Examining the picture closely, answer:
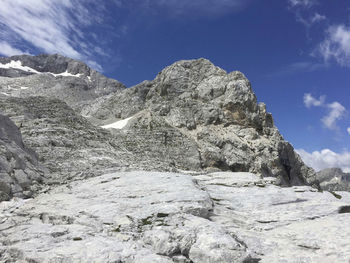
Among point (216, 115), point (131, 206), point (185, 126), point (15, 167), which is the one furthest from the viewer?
point (216, 115)

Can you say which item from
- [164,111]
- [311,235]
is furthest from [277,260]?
[164,111]

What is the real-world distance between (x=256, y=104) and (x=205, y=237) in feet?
158

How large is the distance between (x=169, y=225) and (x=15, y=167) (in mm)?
12426

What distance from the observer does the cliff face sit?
32.8 m

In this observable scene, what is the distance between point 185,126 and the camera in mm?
51031

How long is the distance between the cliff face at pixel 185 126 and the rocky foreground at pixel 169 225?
10.4m

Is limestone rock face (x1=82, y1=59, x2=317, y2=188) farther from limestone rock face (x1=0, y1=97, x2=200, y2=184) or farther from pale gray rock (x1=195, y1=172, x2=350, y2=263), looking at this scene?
pale gray rock (x1=195, y1=172, x2=350, y2=263)

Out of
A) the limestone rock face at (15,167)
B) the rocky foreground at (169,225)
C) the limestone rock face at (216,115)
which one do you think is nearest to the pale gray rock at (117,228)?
the rocky foreground at (169,225)

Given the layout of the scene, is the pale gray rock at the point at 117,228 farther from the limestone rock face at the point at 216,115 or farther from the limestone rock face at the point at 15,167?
the limestone rock face at the point at 216,115

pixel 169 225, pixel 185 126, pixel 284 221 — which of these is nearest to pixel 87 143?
pixel 169 225

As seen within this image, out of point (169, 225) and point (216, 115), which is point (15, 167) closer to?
point (169, 225)

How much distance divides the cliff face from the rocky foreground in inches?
408

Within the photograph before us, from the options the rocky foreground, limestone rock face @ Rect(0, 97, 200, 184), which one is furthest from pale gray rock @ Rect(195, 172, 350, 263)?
limestone rock face @ Rect(0, 97, 200, 184)

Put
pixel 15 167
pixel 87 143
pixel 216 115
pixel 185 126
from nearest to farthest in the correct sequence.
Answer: pixel 15 167 → pixel 87 143 → pixel 185 126 → pixel 216 115
